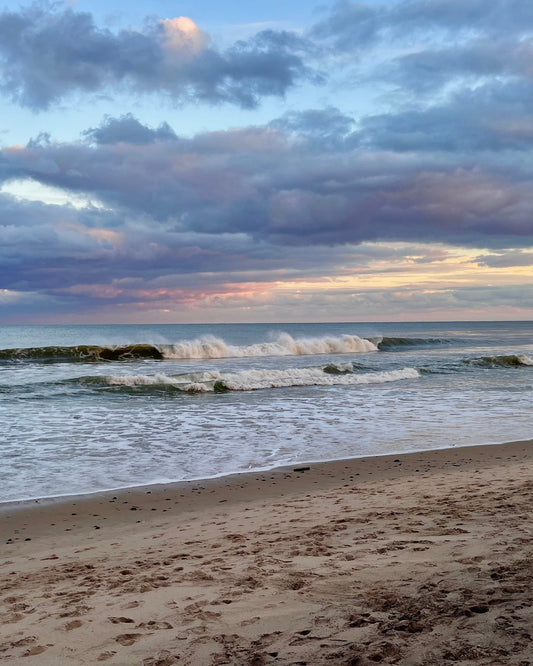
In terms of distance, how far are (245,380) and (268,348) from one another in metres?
17.3

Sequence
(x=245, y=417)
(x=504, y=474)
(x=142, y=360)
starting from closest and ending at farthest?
(x=504, y=474)
(x=245, y=417)
(x=142, y=360)

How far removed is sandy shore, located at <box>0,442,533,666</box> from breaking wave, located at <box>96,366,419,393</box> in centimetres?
1387

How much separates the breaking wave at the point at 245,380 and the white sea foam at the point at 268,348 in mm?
13390

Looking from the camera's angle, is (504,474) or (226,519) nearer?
(226,519)

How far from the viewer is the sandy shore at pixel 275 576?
3.04m

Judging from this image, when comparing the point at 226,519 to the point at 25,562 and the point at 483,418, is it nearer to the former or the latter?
the point at 25,562

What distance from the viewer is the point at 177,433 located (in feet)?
40.9

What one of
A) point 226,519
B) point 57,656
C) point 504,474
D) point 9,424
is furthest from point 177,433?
point 57,656

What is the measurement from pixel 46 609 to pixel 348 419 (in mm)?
10661

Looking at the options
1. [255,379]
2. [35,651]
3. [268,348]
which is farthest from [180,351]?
[35,651]

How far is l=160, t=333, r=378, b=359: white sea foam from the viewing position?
38.2 metres

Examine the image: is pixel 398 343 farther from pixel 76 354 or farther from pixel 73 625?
pixel 73 625

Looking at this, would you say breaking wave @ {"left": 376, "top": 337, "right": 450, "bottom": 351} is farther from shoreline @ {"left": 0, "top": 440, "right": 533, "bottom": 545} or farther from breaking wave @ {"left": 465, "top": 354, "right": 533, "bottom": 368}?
shoreline @ {"left": 0, "top": 440, "right": 533, "bottom": 545}

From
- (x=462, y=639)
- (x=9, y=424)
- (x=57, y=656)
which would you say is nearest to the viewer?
(x=462, y=639)
